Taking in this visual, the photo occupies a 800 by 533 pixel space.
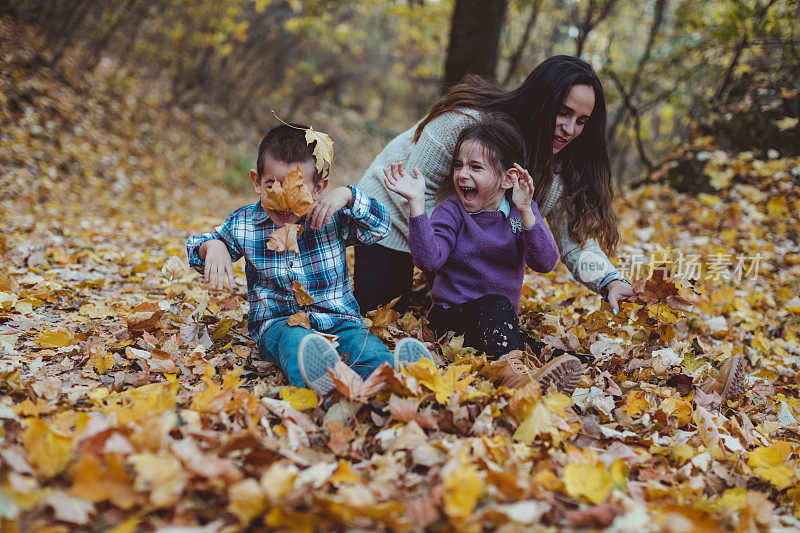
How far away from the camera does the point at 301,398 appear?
5.75 ft

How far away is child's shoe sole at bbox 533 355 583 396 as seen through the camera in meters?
1.85

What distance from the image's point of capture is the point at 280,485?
Answer: 1.18 metres

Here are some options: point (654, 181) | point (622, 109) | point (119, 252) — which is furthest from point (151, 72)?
point (654, 181)

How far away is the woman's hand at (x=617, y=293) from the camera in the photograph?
7.94ft

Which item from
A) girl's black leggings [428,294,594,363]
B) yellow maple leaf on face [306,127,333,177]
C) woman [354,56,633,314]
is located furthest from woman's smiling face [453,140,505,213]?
yellow maple leaf on face [306,127,333,177]

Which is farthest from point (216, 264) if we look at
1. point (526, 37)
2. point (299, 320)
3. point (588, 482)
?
point (526, 37)

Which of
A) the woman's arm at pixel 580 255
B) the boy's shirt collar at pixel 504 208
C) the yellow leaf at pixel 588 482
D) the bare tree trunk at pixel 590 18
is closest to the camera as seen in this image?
the yellow leaf at pixel 588 482

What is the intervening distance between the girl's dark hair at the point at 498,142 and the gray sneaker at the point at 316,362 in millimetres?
1026

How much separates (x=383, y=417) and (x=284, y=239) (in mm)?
764

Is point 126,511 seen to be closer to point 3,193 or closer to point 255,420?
point 255,420

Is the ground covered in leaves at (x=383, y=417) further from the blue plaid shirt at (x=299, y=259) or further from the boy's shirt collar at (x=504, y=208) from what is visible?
the boy's shirt collar at (x=504, y=208)

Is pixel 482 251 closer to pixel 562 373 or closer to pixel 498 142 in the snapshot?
pixel 498 142

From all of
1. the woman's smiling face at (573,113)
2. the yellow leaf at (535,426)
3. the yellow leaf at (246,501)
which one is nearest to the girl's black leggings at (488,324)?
the yellow leaf at (535,426)

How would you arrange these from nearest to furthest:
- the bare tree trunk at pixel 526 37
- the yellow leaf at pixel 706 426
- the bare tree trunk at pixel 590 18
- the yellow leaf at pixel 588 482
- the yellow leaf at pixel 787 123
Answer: the yellow leaf at pixel 588 482
the yellow leaf at pixel 706 426
the yellow leaf at pixel 787 123
the bare tree trunk at pixel 590 18
the bare tree trunk at pixel 526 37
